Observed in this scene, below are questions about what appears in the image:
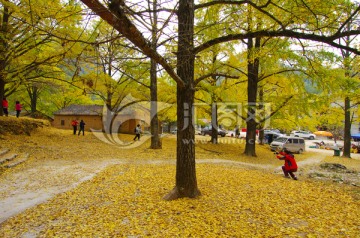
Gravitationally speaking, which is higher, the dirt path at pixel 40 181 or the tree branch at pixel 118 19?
the tree branch at pixel 118 19

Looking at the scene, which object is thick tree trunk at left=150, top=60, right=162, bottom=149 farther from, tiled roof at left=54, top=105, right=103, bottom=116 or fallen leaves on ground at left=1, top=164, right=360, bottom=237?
tiled roof at left=54, top=105, right=103, bottom=116

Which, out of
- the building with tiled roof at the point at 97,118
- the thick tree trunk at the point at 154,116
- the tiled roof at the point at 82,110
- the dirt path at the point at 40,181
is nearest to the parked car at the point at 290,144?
the thick tree trunk at the point at 154,116

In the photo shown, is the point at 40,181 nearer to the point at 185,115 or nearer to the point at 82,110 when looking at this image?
the point at 185,115

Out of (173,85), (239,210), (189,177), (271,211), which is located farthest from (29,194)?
(173,85)

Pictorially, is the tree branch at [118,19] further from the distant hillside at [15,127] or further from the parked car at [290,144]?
the parked car at [290,144]

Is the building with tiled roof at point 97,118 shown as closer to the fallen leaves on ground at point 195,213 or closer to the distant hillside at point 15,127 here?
the distant hillside at point 15,127

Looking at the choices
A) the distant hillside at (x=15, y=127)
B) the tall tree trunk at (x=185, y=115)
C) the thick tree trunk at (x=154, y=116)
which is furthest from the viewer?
the thick tree trunk at (x=154, y=116)

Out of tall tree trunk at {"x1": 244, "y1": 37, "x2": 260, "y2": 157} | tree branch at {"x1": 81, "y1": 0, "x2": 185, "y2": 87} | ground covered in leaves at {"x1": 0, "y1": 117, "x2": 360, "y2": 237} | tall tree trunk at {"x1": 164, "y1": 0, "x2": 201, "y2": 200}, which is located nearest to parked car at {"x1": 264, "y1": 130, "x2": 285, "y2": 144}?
tall tree trunk at {"x1": 244, "y1": 37, "x2": 260, "y2": 157}

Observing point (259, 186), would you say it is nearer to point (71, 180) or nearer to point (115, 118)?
point (71, 180)

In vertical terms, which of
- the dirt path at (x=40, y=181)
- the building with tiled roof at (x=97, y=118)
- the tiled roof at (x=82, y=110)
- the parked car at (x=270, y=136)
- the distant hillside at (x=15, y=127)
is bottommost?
the dirt path at (x=40, y=181)

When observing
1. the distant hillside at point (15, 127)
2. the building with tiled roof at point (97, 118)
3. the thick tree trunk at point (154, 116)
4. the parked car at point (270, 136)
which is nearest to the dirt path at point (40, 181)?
the thick tree trunk at point (154, 116)

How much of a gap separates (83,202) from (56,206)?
1.85ft

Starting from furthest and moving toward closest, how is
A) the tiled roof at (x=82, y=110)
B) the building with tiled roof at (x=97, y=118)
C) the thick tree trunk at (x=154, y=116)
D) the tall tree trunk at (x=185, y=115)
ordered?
the tiled roof at (x=82, y=110) < the building with tiled roof at (x=97, y=118) < the thick tree trunk at (x=154, y=116) < the tall tree trunk at (x=185, y=115)

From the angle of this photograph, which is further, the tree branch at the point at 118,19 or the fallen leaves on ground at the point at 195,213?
the fallen leaves on ground at the point at 195,213
